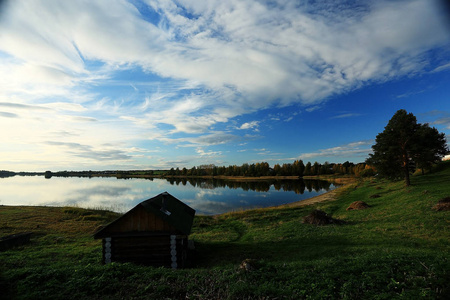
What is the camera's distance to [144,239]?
44.5 ft

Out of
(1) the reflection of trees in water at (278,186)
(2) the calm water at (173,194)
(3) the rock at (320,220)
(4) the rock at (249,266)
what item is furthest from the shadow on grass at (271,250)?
(1) the reflection of trees in water at (278,186)

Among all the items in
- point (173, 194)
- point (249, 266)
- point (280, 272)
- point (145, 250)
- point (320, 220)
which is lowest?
point (173, 194)

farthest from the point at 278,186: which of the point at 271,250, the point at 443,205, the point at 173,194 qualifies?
the point at 271,250

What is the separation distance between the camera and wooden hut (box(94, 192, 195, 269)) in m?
13.3

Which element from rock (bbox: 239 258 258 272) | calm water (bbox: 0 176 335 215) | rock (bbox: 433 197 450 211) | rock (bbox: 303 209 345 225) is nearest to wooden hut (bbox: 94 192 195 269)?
rock (bbox: 239 258 258 272)

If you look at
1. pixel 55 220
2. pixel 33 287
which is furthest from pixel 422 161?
pixel 55 220

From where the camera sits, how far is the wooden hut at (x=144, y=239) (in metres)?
13.3

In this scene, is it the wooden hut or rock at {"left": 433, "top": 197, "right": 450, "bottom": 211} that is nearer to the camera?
the wooden hut

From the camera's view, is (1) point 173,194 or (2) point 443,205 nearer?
(2) point 443,205

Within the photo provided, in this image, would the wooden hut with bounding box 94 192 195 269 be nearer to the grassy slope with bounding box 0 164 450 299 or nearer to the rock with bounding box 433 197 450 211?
the grassy slope with bounding box 0 164 450 299

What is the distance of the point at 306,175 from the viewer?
162 metres

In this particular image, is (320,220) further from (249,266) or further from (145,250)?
(145,250)

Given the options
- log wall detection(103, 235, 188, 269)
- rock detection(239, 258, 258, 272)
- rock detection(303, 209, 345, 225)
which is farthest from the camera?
rock detection(303, 209, 345, 225)

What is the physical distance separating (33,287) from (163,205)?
828 cm
